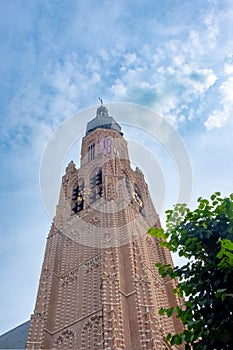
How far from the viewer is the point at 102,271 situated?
2566 centimetres

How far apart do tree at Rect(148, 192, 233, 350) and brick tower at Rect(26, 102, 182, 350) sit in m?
12.2

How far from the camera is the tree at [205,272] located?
7121 mm

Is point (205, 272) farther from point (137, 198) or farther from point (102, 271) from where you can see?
point (137, 198)

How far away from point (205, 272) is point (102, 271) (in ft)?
59.8

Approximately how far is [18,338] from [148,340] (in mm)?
16533

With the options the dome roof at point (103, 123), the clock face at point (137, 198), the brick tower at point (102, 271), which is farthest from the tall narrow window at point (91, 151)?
the clock face at point (137, 198)

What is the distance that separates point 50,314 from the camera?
25.2 m

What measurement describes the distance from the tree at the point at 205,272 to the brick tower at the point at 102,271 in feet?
40.0

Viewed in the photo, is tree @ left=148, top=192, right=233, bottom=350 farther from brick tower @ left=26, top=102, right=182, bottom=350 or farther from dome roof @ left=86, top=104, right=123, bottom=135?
dome roof @ left=86, top=104, right=123, bottom=135

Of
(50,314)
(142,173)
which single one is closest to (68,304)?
(50,314)

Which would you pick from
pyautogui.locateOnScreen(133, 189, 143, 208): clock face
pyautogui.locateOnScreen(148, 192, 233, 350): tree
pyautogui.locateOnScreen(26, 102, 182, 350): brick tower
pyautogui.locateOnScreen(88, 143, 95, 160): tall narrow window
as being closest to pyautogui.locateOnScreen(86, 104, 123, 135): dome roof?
pyautogui.locateOnScreen(88, 143, 95, 160): tall narrow window

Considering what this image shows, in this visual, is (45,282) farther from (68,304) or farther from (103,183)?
(103,183)

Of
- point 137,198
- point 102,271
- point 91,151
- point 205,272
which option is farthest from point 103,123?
point 205,272

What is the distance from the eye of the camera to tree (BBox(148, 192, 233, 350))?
712 cm
